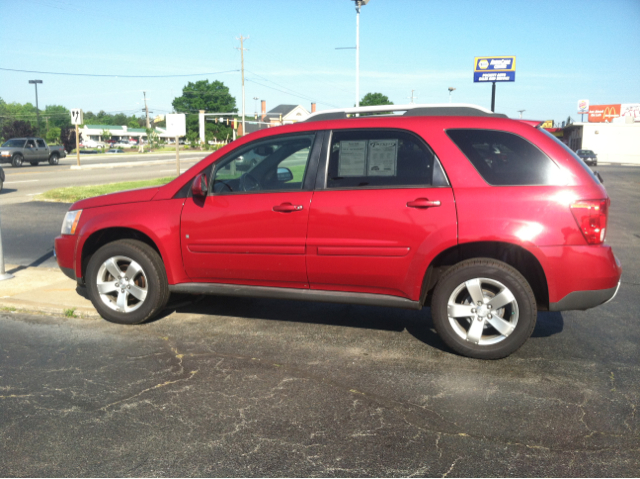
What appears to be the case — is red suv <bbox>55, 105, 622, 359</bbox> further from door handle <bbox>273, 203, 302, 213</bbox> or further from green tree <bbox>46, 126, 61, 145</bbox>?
green tree <bbox>46, 126, 61, 145</bbox>

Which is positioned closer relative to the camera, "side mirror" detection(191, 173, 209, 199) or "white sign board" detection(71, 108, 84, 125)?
"side mirror" detection(191, 173, 209, 199)

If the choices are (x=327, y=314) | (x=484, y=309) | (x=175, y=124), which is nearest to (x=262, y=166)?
(x=327, y=314)

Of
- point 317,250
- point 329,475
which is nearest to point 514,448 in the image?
point 329,475

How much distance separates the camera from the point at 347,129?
16.2ft

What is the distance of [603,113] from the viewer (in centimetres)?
9744

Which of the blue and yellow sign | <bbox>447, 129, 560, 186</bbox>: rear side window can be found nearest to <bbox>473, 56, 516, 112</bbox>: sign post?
the blue and yellow sign

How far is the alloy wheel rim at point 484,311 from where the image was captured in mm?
4461

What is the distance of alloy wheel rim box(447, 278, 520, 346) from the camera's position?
446cm

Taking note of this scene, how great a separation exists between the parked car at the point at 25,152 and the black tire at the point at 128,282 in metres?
33.5

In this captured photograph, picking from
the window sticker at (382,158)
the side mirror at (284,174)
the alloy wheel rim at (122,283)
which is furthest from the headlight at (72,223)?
the window sticker at (382,158)

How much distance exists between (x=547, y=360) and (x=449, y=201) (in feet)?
4.77

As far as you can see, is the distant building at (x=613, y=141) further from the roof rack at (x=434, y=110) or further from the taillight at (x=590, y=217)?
the taillight at (x=590, y=217)

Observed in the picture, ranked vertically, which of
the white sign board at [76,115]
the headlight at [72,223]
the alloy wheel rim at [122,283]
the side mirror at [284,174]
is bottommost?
the alloy wheel rim at [122,283]

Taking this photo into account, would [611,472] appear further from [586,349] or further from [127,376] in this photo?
[127,376]
